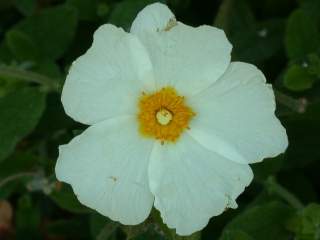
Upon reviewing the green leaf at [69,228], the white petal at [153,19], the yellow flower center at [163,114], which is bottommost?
the green leaf at [69,228]

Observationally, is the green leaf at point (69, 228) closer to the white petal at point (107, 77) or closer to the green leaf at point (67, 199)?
the green leaf at point (67, 199)

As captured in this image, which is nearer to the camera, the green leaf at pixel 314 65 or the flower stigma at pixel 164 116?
the flower stigma at pixel 164 116

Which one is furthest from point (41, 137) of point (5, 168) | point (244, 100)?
point (244, 100)

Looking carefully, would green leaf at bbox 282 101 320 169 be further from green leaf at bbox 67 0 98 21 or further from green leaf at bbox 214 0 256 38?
green leaf at bbox 67 0 98 21

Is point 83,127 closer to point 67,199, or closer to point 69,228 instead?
point 67,199

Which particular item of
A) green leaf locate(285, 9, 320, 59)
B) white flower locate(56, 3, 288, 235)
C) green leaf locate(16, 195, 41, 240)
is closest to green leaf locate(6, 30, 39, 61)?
green leaf locate(16, 195, 41, 240)

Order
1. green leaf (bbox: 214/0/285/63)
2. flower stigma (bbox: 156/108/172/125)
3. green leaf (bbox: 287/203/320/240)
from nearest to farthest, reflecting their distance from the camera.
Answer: flower stigma (bbox: 156/108/172/125) < green leaf (bbox: 287/203/320/240) < green leaf (bbox: 214/0/285/63)

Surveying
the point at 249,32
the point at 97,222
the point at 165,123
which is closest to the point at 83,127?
the point at 97,222

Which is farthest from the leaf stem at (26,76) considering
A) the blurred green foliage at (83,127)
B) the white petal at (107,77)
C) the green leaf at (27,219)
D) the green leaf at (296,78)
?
the green leaf at (296,78)
